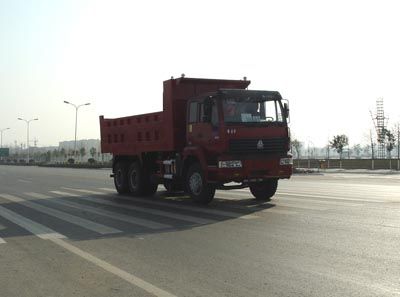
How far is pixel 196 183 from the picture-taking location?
15586mm

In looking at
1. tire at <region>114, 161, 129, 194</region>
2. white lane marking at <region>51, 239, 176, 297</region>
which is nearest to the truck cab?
tire at <region>114, 161, 129, 194</region>

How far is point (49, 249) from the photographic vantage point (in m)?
9.00

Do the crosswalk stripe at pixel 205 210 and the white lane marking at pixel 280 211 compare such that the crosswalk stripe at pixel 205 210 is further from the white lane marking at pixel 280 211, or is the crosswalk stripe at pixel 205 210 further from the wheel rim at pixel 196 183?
the white lane marking at pixel 280 211

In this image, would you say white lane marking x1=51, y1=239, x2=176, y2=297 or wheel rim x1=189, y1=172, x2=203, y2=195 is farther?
wheel rim x1=189, y1=172, x2=203, y2=195

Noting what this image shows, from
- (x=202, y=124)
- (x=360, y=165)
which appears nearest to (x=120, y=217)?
(x=202, y=124)

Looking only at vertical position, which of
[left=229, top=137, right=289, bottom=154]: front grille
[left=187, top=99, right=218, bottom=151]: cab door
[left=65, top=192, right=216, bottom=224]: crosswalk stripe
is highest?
[left=187, top=99, right=218, bottom=151]: cab door

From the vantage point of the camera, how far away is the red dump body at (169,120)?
54.9 ft

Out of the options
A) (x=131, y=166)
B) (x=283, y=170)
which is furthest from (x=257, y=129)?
(x=131, y=166)

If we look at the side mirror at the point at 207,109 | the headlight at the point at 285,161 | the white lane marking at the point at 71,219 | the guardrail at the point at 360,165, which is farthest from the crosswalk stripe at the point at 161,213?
the guardrail at the point at 360,165

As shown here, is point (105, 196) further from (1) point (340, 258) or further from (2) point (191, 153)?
(1) point (340, 258)

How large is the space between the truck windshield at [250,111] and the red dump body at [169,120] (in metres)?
2.18

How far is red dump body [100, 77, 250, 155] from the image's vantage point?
16734 mm

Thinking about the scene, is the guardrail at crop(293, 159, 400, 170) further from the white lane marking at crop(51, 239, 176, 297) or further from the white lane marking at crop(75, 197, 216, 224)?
the white lane marking at crop(51, 239, 176, 297)

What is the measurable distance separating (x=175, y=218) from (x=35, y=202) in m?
6.51
